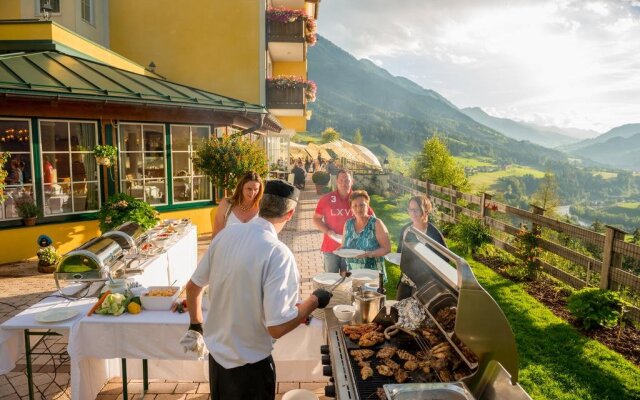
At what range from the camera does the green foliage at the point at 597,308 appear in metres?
5.95

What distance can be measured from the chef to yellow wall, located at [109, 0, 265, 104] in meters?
13.4

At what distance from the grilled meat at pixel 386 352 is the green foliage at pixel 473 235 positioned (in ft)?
27.4

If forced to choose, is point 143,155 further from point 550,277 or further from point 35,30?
point 550,277

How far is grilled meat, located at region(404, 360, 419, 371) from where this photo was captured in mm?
2436

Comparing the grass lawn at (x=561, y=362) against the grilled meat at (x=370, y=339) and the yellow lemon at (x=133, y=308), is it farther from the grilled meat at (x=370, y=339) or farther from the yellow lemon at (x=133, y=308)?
the yellow lemon at (x=133, y=308)

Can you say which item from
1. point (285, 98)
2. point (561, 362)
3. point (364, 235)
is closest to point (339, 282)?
point (364, 235)

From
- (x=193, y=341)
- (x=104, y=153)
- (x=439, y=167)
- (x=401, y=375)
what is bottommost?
(x=193, y=341)

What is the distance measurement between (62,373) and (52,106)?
22.2 feet

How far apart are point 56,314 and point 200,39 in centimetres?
1315

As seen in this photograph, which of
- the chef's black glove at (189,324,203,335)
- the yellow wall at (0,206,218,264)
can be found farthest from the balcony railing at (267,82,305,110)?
the chef's black glove at (189,324,203,335)

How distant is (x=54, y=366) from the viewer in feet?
16.2

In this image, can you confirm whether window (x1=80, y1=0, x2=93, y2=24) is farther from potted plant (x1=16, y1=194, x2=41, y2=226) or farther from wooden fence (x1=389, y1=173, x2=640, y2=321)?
wooden fence (x1=389, y1=173, x2=640, y2=321)

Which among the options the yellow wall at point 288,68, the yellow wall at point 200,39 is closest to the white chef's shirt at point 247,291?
the yellow wall at point 200,39

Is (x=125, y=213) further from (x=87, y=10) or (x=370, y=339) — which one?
(x=87, y=10)
